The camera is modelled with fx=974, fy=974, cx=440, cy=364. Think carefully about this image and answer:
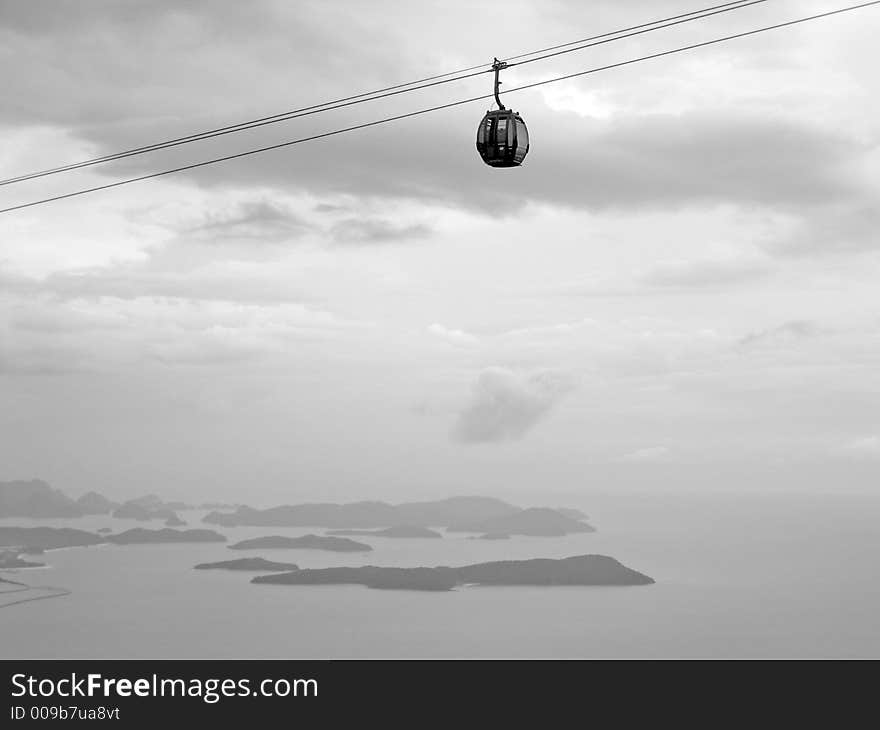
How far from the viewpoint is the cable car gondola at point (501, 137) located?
22.0m

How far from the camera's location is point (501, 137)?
22016mm

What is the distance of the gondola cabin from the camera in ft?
72.3

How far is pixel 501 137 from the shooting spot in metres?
22.0

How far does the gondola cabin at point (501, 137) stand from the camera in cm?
2203
